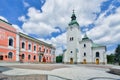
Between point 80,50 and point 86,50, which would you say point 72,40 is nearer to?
point 80,50

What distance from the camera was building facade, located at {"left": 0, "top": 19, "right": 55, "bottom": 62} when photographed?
24.4 meters

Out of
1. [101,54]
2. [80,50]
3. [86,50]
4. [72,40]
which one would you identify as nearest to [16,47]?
[72,40]

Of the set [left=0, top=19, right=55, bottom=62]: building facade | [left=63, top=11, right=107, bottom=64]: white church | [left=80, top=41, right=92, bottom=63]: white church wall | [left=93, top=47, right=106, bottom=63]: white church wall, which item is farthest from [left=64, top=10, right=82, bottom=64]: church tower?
[left=0, top=19, right=55, bottom=62]: building facade

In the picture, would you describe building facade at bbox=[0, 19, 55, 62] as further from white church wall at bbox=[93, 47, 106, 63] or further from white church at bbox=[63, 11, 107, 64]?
white church wall at bbox=[93, 47, 106, 63]

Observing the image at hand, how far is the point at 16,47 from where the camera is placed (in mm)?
27875

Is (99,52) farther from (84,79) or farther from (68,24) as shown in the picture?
(84,79)

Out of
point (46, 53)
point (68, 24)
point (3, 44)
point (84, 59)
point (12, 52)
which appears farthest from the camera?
point (68, 24)

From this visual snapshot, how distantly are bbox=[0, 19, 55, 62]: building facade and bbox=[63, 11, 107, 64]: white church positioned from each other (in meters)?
12.5

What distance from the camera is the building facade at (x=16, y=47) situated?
24.4 metres

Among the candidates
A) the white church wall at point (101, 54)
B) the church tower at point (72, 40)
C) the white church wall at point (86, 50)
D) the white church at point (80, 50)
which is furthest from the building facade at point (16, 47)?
the white church wall at point (101, 54)

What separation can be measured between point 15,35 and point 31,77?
70.6ft

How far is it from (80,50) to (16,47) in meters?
26.6

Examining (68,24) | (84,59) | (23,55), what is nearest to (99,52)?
(84,59)

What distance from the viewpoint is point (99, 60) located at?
4338 cm
